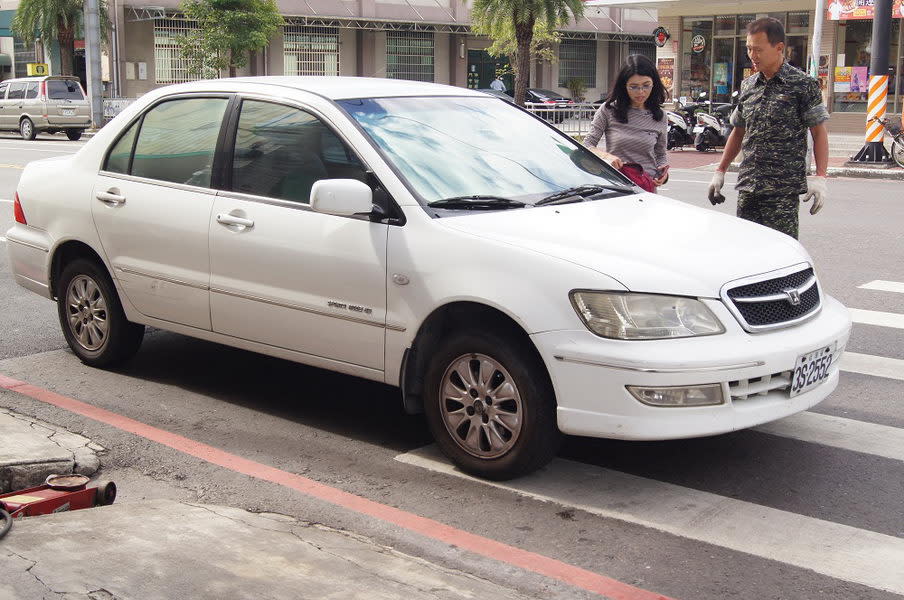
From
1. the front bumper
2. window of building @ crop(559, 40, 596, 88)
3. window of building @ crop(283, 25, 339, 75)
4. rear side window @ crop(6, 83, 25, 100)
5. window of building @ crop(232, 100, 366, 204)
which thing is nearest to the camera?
the front bumper

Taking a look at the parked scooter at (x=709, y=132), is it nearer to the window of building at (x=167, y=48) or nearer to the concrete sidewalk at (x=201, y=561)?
the concrete sidewalk at (x=201, y=561)

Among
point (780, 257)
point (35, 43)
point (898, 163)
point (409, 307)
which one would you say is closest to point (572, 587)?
point (409, 307)

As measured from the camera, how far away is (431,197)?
5.10 m

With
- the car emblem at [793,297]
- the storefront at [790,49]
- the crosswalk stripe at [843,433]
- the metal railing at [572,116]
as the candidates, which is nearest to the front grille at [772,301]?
the car emblem at [793,297]

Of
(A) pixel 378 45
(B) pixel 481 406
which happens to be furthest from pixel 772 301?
(A) pixel 378 45

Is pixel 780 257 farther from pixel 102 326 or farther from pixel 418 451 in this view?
pixel 102 326

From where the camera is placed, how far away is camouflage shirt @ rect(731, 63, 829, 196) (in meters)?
6.36

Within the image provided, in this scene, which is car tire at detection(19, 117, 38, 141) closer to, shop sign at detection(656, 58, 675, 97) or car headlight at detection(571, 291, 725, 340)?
shop sign at detection(656, 58, 675, 97)

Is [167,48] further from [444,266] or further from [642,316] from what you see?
[642,316]

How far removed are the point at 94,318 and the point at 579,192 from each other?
118 inches

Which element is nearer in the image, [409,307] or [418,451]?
[409,307]

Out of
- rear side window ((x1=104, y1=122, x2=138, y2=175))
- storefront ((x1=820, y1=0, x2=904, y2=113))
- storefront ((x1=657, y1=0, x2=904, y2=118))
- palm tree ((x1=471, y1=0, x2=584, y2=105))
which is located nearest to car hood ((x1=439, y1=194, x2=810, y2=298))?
rear side window ((x1=104, y1=122, x2=138, y2=175))

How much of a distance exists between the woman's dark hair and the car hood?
1.74 m

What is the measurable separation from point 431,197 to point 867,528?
2291 mm
